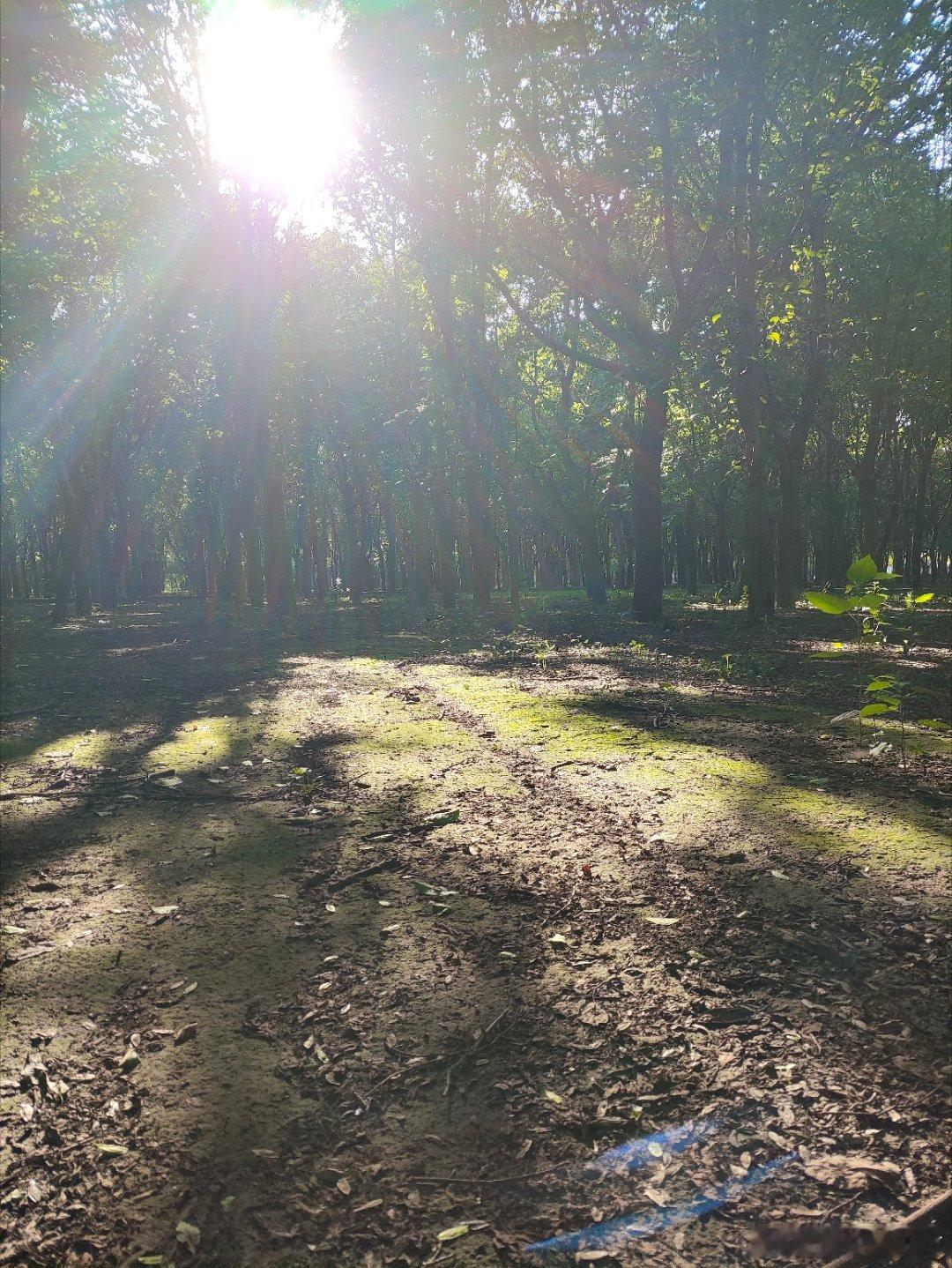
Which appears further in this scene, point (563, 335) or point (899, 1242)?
point (563, 335)

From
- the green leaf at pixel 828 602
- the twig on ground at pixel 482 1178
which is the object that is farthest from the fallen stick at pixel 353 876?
the green leaf at pixel 828 602

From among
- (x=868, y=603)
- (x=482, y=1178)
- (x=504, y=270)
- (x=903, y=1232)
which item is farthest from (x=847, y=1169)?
(x=504, y=270)

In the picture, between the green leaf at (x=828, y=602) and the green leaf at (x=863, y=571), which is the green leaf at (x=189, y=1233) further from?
the green leaf at (x=863, y=571)

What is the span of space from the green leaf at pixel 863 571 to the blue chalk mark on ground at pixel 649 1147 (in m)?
3.93

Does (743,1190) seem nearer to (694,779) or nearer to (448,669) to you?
(694,779)

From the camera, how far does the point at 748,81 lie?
12961 mm

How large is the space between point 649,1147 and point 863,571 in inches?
167

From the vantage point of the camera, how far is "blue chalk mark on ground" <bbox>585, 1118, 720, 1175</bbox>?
2068 millimetres

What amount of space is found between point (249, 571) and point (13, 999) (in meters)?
28.0

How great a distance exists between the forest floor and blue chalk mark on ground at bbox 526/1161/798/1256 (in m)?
0.02

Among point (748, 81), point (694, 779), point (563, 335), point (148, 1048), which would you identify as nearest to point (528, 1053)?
point (148, 1048)

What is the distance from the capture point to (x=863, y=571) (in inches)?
213

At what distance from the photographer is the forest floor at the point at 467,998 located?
1.97 metres

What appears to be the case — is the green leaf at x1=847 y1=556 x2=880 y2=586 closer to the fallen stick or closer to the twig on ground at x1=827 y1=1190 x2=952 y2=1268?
the fallen stick
